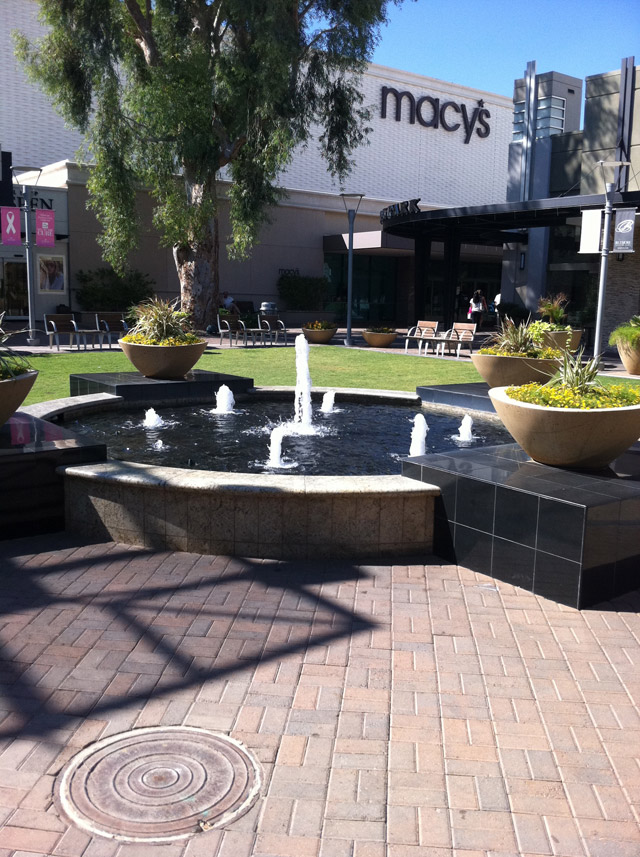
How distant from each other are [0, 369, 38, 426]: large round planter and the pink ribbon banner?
18.5 m

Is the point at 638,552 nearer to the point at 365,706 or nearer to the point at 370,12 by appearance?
the point at 365,706

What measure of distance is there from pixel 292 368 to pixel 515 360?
7.40 metres

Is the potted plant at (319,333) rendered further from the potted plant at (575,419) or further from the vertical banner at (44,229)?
the potted plant at (575,419)

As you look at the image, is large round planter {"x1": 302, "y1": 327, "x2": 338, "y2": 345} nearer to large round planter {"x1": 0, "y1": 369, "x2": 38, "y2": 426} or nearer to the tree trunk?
the tree trunk

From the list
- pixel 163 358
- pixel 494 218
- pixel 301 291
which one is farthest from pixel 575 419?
pixel 301 291

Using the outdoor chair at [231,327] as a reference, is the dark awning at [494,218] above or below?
above

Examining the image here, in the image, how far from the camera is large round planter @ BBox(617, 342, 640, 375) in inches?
674

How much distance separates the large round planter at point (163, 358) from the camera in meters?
11.1

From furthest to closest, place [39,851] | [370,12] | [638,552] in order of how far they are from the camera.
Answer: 1. [370,12]
2. [638,552]
3. [39,851]

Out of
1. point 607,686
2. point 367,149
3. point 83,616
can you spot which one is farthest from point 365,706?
point 367,149

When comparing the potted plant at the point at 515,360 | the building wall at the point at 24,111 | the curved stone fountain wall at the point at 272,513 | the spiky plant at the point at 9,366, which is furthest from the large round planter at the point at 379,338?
the curved stone fountain wall at the point at 272,513

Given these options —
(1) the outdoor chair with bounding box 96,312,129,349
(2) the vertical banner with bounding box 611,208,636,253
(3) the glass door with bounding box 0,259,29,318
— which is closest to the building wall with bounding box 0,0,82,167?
(3) the glass door with bounding box 0,259,29,318

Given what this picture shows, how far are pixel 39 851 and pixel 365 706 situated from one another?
4.92 feet

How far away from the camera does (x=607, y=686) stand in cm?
380
